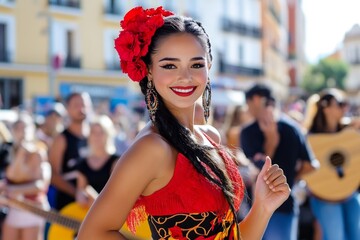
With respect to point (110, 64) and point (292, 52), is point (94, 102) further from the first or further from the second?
point (292, 52)

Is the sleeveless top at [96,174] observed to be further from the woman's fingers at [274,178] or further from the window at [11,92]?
the window at [11,92]

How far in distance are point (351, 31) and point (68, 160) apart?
85.5 meters

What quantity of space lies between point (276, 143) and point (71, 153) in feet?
6.16

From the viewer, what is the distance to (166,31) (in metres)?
2.29

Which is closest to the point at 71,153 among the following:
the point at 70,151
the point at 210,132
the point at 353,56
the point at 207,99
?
the point at 70,151

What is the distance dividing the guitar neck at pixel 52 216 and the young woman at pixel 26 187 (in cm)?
19

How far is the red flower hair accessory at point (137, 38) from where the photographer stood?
90.0 inches

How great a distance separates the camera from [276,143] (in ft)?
17.0

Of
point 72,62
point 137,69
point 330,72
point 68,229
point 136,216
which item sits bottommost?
point 68,229

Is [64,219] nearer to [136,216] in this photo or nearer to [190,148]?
[136,216]

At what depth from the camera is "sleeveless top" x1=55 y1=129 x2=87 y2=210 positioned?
576 cm

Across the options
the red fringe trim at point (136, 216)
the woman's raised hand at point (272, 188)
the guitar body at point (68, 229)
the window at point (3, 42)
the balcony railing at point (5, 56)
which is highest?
the window at point (3, 42)

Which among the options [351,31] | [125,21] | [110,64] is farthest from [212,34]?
[351,31]

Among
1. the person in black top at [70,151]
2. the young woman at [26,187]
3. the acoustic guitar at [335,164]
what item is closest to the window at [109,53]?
the young woman at [26,187]
